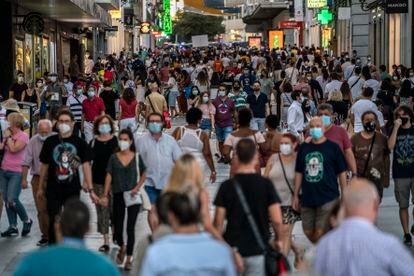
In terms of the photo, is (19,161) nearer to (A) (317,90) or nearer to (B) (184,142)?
(B) (184,142)

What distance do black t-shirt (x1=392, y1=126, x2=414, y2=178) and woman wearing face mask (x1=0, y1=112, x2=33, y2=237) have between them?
4.54 meters

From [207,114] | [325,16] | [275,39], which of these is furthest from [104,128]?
[275,39]

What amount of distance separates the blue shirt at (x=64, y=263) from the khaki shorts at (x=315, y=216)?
564 centimetres

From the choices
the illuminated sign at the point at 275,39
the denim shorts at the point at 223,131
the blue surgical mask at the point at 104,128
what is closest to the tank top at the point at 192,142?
the blue surgical mask at the point at 104,128

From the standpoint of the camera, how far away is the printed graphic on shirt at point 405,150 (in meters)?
13.9

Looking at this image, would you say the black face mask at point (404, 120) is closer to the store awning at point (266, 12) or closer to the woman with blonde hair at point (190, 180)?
the woman with blonde hair at point (190, 180)

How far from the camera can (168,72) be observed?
3903 centimetres

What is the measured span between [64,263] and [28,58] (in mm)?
35492

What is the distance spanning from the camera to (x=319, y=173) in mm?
11367

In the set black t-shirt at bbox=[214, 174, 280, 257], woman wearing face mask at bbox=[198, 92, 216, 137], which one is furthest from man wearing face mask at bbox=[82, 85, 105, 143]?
black t-shirt at bbox=[214, 174, 280, 257]

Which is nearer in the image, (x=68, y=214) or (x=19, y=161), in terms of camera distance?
(x=68, y=214)

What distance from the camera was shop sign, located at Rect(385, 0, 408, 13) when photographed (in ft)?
126

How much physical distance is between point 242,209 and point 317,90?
1914cm

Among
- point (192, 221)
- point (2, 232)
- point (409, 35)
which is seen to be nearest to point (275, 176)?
point (2, 232)
